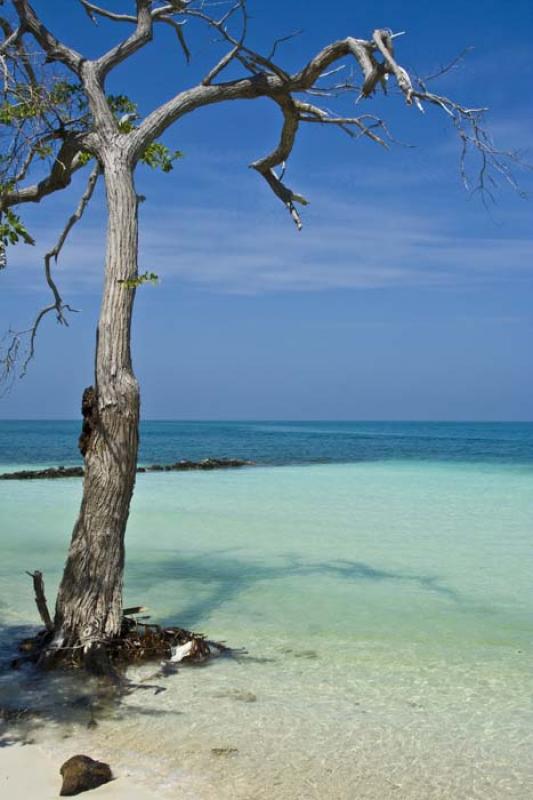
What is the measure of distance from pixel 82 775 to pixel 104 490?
2019 mm

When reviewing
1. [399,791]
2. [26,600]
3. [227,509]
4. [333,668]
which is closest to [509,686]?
[333,668]

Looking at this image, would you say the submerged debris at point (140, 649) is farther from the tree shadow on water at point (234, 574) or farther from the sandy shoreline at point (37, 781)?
the tree shadow on water at point (234, 574)

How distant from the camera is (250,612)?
23.7 feet

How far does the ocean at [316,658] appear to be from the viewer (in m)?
4.04

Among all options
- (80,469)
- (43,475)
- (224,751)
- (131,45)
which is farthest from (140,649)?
(80,469)

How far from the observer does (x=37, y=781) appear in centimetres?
376

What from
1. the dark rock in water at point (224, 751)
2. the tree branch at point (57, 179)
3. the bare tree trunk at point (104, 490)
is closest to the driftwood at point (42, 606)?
the bare tree trunk at point (104, 490)

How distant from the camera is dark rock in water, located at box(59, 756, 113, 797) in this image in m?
3.62

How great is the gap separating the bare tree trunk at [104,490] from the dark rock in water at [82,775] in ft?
5.06

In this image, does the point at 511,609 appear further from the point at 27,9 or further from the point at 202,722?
the point at 27,9

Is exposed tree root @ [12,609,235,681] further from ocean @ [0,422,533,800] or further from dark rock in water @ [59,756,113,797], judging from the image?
dark rock in water @ [59,756,113,797]

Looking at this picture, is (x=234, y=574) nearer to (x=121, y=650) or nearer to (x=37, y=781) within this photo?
(x=121, y=650)

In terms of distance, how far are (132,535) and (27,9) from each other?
25.1ft

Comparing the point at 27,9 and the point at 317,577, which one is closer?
the point at 27,9
